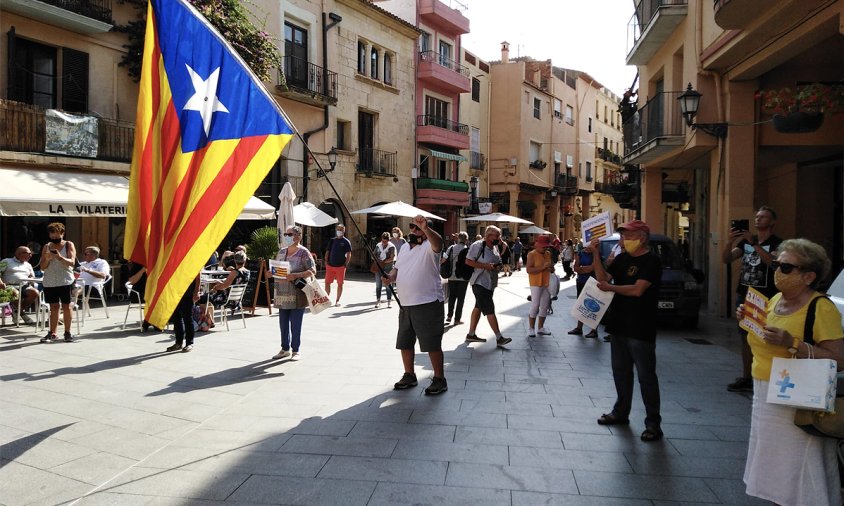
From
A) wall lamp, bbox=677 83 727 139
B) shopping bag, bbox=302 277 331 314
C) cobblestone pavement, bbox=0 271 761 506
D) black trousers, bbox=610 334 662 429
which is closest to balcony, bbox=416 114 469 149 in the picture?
wall lamp, bbox=677 83 727 139

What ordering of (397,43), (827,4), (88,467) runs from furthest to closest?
(397,43) → (827,4) → (88,467)

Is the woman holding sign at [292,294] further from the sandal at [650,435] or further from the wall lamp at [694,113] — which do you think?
the wall lamp at [694,113]

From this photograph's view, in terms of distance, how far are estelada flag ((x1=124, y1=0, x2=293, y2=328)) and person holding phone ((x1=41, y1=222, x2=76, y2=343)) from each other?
4.17 metres

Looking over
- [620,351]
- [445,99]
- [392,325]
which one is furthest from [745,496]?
[445,99]

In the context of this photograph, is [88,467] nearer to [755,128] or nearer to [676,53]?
[755,128]

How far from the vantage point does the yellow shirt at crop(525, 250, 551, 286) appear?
977 cm

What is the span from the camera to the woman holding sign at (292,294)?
→ 752cm

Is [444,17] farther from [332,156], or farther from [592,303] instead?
[592,303]

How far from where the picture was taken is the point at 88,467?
4.22 m

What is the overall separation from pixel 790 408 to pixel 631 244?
209 cm

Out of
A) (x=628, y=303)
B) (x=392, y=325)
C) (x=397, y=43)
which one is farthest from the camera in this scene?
(x=397, y=43)

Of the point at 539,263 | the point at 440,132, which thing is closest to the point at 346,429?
the point at 539,263

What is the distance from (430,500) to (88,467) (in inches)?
97.6

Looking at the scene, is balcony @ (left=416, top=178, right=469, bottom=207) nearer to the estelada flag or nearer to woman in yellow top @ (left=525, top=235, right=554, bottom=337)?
woman in yellow top @ (left=525, top=235, right=554, bottom=337)
